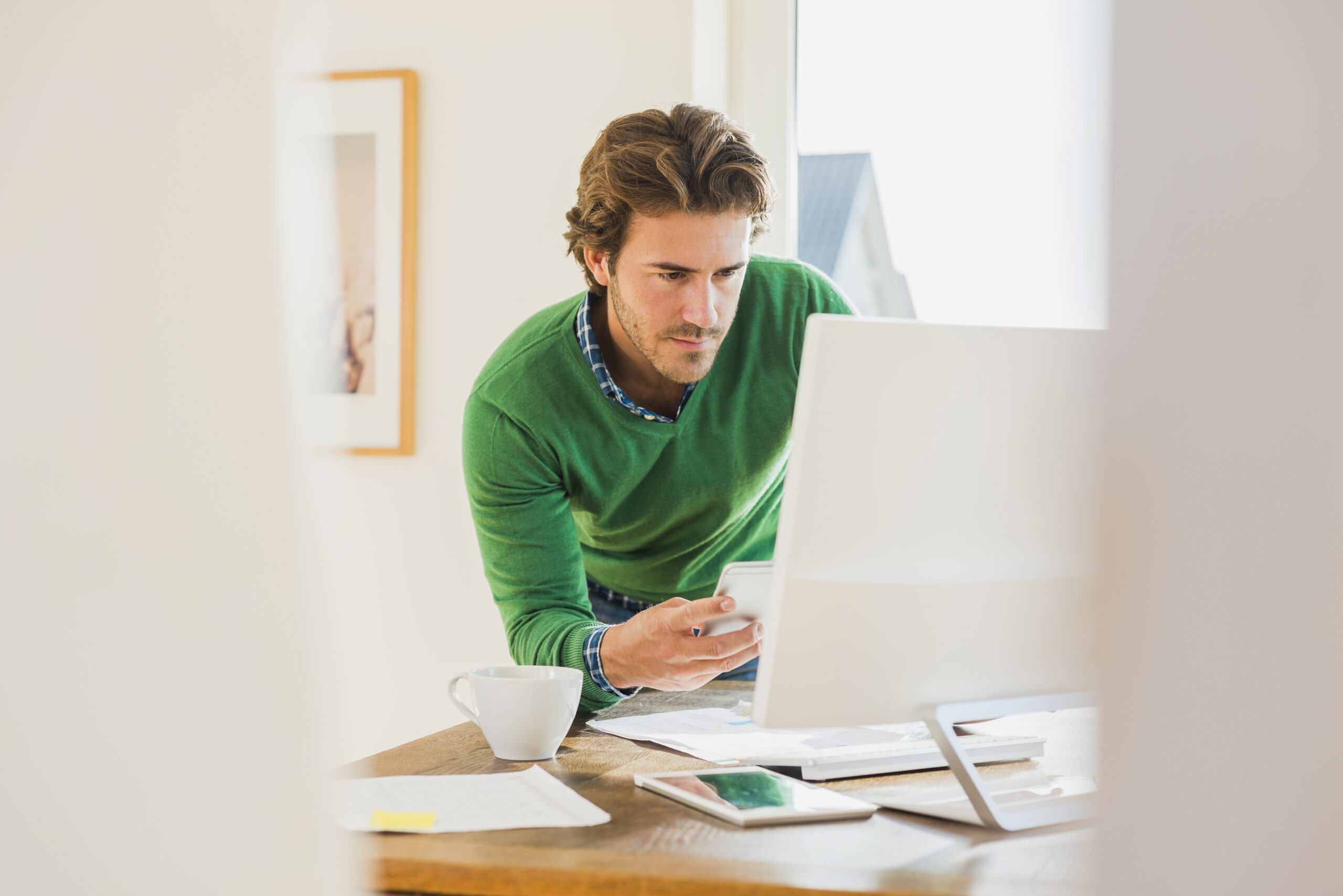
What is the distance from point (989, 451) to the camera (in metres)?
0.78

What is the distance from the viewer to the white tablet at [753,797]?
0.77m

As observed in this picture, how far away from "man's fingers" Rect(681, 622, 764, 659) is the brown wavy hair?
649 millimetres

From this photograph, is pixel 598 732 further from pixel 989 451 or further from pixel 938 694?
pixel 989 451

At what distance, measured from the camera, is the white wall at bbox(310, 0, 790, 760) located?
88.1 inches

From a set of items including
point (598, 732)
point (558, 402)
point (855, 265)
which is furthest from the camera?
point (855, 265)

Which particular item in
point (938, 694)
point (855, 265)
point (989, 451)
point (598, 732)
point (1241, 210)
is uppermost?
point (855, 265)

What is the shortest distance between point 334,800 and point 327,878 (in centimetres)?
3

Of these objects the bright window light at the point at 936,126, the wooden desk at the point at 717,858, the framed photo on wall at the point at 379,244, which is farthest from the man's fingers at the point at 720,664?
the framed photo on wall at the point at 379,244

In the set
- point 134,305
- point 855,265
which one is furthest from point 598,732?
point 855,265

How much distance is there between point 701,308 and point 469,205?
3.41 feet

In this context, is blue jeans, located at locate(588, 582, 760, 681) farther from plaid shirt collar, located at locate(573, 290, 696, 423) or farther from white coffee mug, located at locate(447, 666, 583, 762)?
white coffee mug, located at locate(447, 666, 583, 762)

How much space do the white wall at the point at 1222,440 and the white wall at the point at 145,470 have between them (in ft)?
1.18

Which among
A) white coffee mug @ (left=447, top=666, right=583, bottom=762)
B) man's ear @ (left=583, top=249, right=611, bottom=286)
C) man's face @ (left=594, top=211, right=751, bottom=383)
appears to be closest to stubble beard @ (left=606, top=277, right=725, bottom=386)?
man's face @ (left=594, top=211, right=751, bottom=383)

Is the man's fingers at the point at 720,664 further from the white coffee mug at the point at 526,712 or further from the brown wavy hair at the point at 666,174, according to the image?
the brown wavy hair at the point at 666,174
